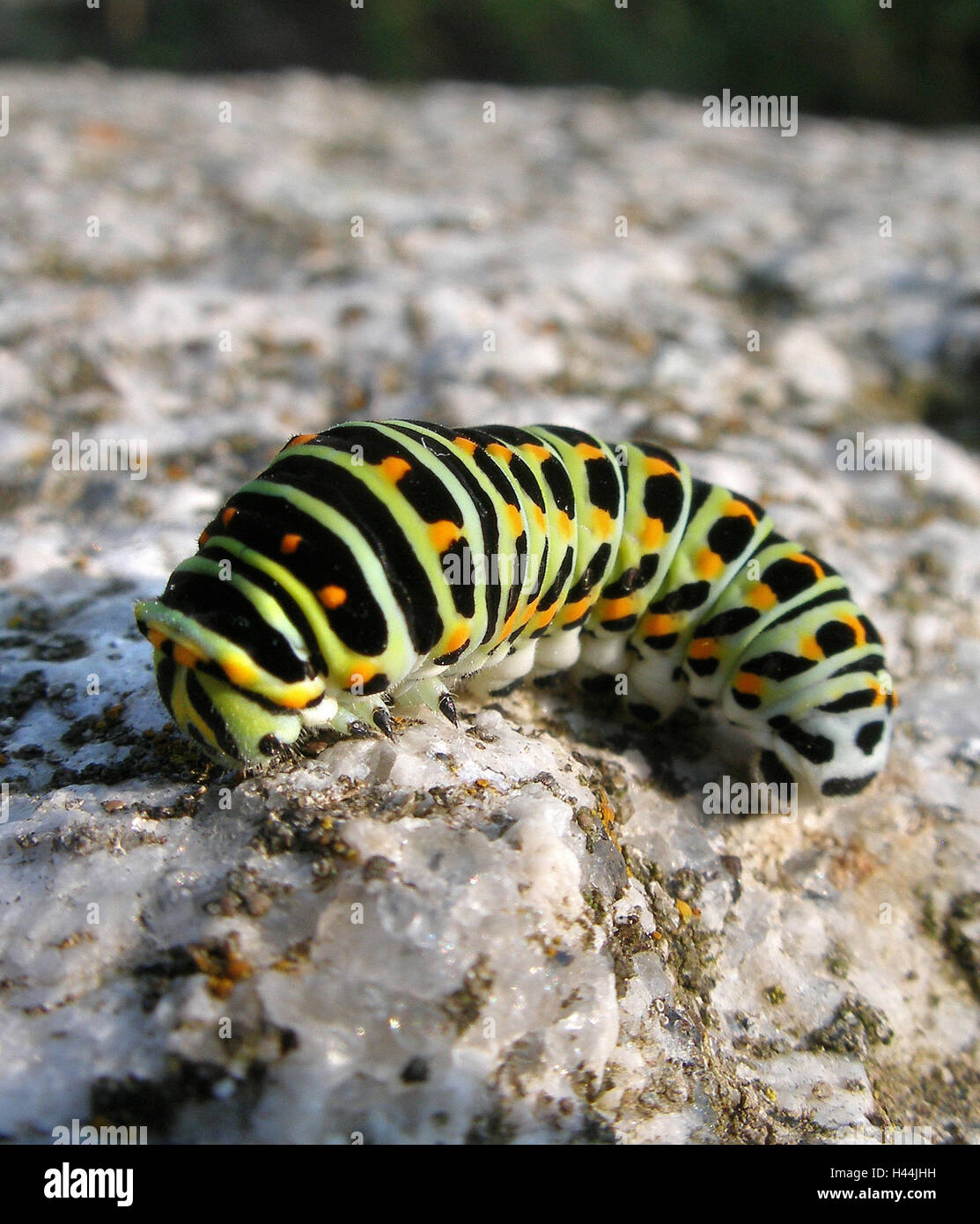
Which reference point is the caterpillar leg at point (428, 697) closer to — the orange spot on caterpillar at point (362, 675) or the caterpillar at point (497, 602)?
the caterpillar at point (497, 602)

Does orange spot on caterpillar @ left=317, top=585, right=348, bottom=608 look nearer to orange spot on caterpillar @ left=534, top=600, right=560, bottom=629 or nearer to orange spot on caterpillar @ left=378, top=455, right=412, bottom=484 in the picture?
orange spot on caterpillar @ left=378, top=455, right=412, bottom=484

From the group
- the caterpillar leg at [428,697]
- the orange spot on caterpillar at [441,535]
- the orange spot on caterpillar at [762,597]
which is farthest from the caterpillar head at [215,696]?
the orange spot on caterpillar at [762,597]

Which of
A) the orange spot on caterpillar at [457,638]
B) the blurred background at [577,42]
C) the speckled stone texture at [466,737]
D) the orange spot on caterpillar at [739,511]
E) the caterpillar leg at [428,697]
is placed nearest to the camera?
the speckled stone texture at [466,737]

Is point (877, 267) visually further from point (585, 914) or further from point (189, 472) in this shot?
point (585, 914)

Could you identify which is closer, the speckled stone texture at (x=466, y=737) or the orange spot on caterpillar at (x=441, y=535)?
the speckled stone texture at (x=466, y=737)

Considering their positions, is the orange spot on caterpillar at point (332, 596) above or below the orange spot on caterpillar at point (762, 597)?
above

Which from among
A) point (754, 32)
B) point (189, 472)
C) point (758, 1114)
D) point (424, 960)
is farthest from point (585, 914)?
point (754, 32)

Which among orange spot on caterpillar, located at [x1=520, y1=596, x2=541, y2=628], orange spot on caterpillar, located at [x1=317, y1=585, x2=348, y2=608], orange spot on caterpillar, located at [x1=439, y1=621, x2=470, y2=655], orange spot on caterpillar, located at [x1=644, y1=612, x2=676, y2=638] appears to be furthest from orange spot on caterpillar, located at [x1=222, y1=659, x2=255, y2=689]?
orange spot on caterpillar, located at [x1=644, y1=612, x2=676, y2=638]

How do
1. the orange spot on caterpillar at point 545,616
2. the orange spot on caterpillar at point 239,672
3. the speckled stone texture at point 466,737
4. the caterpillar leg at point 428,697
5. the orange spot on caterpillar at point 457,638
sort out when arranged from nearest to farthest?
the speckled stone texture at point 466,737
the orange spot on caterpillar at point 239,672
the orange spot on caterpillar at point 457,638
the caterpillar leg at point 428,697
the orange spot on caterpillar at point 545,616
